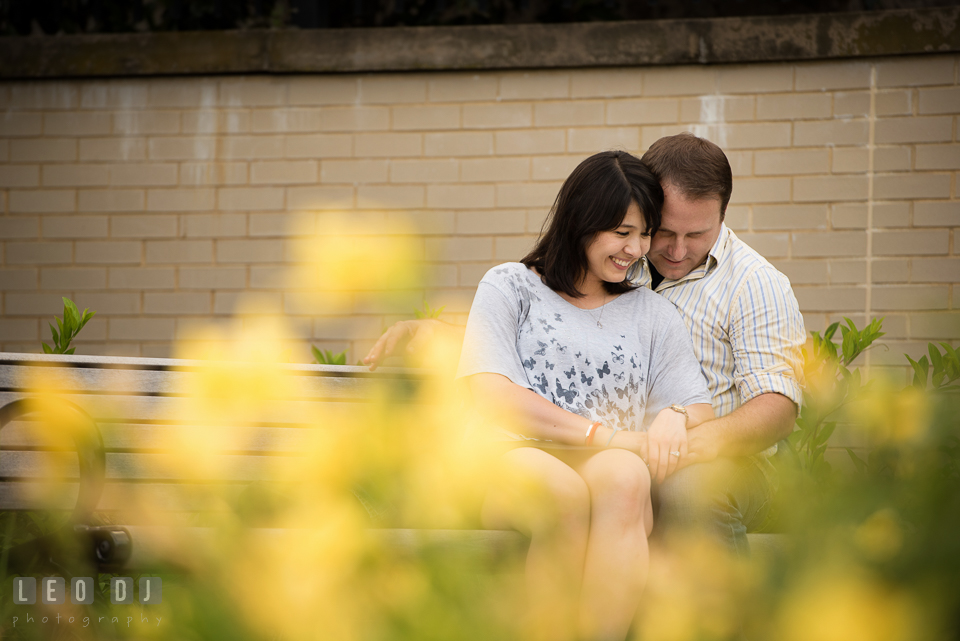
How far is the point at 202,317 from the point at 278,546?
10.5ft

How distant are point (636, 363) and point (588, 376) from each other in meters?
0.13

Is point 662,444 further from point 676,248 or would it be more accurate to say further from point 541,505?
point 676,248

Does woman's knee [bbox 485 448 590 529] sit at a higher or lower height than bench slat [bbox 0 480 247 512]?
higher

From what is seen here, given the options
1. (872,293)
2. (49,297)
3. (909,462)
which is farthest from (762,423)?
(49,297)

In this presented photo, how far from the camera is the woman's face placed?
1909 millimetres

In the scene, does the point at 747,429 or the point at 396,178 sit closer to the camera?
the point at 747,429

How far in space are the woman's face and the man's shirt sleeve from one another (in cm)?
31

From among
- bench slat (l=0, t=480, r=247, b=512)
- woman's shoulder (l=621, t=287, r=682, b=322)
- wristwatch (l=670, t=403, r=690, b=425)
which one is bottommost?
bench slat (l=0, t=480, r=247, b=512)

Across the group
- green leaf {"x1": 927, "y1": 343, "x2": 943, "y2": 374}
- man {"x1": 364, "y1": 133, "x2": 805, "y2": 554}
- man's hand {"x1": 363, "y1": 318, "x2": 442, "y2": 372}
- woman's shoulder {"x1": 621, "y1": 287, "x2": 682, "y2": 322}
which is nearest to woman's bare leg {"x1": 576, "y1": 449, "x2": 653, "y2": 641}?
man {"x1": 364, "y1": 133, "x2": 805, "y2": 554}

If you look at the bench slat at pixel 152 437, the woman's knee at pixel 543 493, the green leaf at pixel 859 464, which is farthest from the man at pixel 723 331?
the green leaf at pixel 859 464

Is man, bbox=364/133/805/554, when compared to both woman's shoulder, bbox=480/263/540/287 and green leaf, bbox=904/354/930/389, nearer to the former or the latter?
woman's shoulder, bbox=480/263/540/287

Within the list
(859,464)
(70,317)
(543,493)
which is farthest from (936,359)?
(70,317)

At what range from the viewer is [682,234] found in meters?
2.00

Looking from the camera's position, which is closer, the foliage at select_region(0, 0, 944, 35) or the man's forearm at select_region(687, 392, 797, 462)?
the man's forearm at select_region(687, 392, 797, 462)
